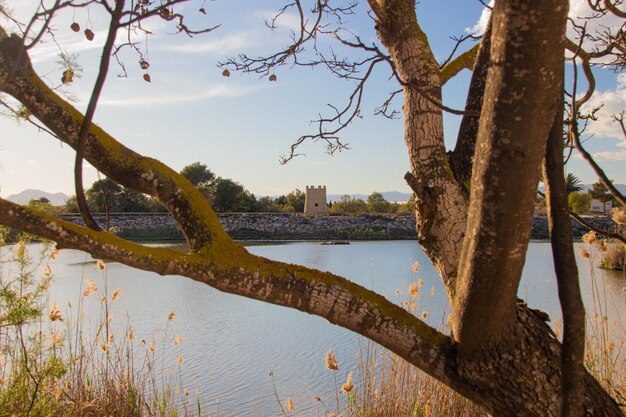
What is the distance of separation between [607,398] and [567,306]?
1.29 ft

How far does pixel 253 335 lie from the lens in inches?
291

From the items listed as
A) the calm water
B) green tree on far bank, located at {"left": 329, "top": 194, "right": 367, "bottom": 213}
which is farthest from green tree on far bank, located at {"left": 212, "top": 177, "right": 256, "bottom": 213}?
the calm water

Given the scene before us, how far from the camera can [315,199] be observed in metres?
37.4

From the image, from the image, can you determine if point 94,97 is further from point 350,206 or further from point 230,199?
point 350,206

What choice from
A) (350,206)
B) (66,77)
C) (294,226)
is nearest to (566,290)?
(66,77)

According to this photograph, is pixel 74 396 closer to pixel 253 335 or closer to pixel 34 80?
pixel 34 80

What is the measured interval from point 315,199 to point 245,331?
1176 inches

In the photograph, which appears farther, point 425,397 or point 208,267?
point 425,397

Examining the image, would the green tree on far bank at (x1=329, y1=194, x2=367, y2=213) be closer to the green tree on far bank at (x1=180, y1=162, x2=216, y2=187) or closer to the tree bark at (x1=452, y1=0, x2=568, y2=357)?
the green tree on far bank at (x1=180, y1=162, x2=216, y2=187)

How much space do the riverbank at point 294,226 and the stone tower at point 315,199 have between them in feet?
20.6

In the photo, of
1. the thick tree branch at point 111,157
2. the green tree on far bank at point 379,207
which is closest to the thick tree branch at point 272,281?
the thick tree branch at point 111,157

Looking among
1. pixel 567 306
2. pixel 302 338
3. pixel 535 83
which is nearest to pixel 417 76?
pixel 535 83

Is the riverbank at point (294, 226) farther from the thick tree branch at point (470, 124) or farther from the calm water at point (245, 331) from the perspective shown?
the thick tree branch at point (470, 124)

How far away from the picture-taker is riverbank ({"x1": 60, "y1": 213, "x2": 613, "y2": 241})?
2653 cm
